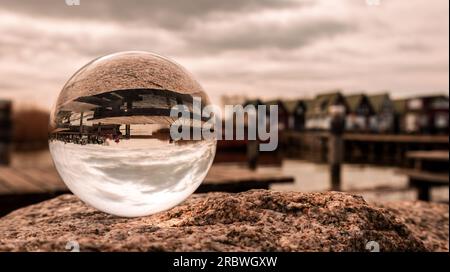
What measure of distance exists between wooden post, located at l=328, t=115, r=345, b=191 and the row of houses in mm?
42500

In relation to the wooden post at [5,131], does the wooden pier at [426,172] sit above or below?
below

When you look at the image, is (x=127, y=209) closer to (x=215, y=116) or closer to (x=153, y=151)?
(x=153, y=151)

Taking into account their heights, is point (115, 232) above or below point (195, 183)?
below

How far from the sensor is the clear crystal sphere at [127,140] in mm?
3527

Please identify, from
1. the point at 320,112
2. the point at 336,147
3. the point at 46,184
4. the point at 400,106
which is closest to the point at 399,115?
the point at 400,106

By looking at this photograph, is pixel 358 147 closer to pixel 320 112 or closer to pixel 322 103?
pixel 320 112

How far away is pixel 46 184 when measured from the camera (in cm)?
817

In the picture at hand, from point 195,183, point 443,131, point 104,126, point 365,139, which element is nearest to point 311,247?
point 195,183

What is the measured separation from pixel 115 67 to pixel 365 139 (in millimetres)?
49021

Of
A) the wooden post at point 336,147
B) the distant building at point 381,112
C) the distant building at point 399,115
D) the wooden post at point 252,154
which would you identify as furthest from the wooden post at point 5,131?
the distant building at point 381,112

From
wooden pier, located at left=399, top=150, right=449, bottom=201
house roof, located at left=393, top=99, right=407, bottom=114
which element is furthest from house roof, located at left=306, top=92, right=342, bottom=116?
wooden pier, located at left=399, top=150, right=449, bottom=201

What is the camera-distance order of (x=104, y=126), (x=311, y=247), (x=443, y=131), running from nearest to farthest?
(x=311, y=247) → (x=104, y=126) → (x=443, y=131)

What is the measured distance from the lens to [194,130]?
3768 mm

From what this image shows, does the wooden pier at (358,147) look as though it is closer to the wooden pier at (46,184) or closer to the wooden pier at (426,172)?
the wooden pier at (426,172)
